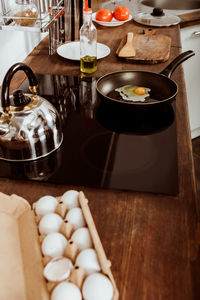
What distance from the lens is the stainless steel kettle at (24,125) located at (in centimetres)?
77

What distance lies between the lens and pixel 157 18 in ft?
6.09

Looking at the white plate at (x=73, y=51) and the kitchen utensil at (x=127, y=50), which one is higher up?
the kitchen utensil at (x=127, y=50)

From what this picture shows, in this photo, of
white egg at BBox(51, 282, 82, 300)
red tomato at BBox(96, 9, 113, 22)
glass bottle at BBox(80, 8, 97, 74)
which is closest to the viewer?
white egg at BBox(51, 282, 82, 300)

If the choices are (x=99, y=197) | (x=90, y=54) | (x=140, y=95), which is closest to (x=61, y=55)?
(x=90, y=54)

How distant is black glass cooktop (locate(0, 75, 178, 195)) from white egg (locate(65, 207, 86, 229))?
0.17 meters

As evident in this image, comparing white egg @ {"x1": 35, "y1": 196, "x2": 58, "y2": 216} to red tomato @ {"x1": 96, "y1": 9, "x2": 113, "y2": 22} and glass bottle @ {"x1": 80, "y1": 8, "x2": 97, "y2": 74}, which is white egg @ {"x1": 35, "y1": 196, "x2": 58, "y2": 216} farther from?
red tomato @ {"x1": 96, "y1": 9, "x2": 113, "y2": 22}

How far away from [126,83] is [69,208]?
0.69 metres

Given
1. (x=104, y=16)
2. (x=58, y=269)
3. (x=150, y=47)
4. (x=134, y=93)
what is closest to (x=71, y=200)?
(x=58, y=269)

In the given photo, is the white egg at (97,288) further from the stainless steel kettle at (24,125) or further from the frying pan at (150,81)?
the frying pan at (150,81)

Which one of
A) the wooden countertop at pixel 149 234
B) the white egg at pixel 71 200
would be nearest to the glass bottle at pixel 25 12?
the wooden countertop at pixel 149 234

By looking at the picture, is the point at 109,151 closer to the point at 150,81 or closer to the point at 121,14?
the point at 150,81

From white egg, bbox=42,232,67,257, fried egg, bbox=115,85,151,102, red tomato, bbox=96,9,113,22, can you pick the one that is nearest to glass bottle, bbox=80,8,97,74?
fried egg, bbox=115,85,151,102

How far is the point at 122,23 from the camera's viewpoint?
177 centimetres

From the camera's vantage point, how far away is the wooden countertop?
21.6 inches
